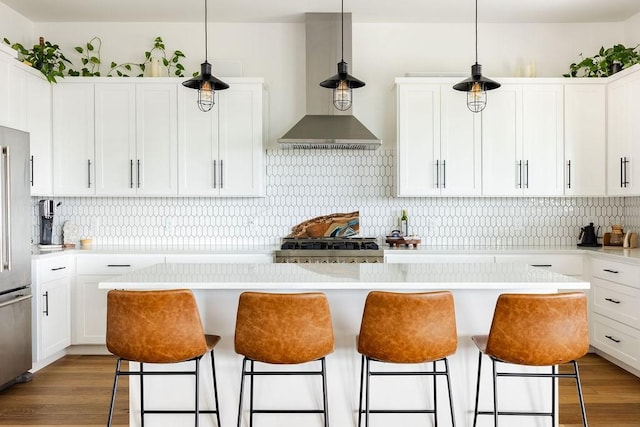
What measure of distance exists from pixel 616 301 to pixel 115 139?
14.5ft

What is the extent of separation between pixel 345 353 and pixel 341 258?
1690 millimetres

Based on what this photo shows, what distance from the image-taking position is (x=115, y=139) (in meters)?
4.74

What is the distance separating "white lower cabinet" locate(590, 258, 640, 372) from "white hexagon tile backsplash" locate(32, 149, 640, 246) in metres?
0.85

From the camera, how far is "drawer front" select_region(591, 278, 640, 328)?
12.6ft

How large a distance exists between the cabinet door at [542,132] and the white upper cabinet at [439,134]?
1.48ft

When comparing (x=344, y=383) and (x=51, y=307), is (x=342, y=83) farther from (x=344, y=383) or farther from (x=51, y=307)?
(x=51, y=307)

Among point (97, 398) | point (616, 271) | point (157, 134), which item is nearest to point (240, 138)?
point (157, 134)

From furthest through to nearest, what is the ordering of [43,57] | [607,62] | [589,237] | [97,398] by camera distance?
1. [589,237]
2. [607,62]
3. [43,57]
4. [97,398]

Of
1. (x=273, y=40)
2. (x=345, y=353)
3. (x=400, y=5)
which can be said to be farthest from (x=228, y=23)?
(x=345, y=353)

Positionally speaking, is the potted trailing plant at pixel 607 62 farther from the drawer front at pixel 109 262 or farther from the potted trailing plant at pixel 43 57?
the potted trailing plant at pixel 43 57

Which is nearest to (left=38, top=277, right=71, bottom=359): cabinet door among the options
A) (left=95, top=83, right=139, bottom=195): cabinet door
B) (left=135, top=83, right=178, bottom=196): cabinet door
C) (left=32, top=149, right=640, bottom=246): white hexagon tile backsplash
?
(left=32, top=149, right=640, bottom=246): white hexagon tile backsplash

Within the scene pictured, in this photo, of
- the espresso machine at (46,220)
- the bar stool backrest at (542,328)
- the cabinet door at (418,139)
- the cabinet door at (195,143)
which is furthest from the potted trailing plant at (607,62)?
the espresso machine at (46,220)

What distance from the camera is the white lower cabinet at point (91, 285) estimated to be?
450cm

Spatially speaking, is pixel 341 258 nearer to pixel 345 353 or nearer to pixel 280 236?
pixel 280 236
